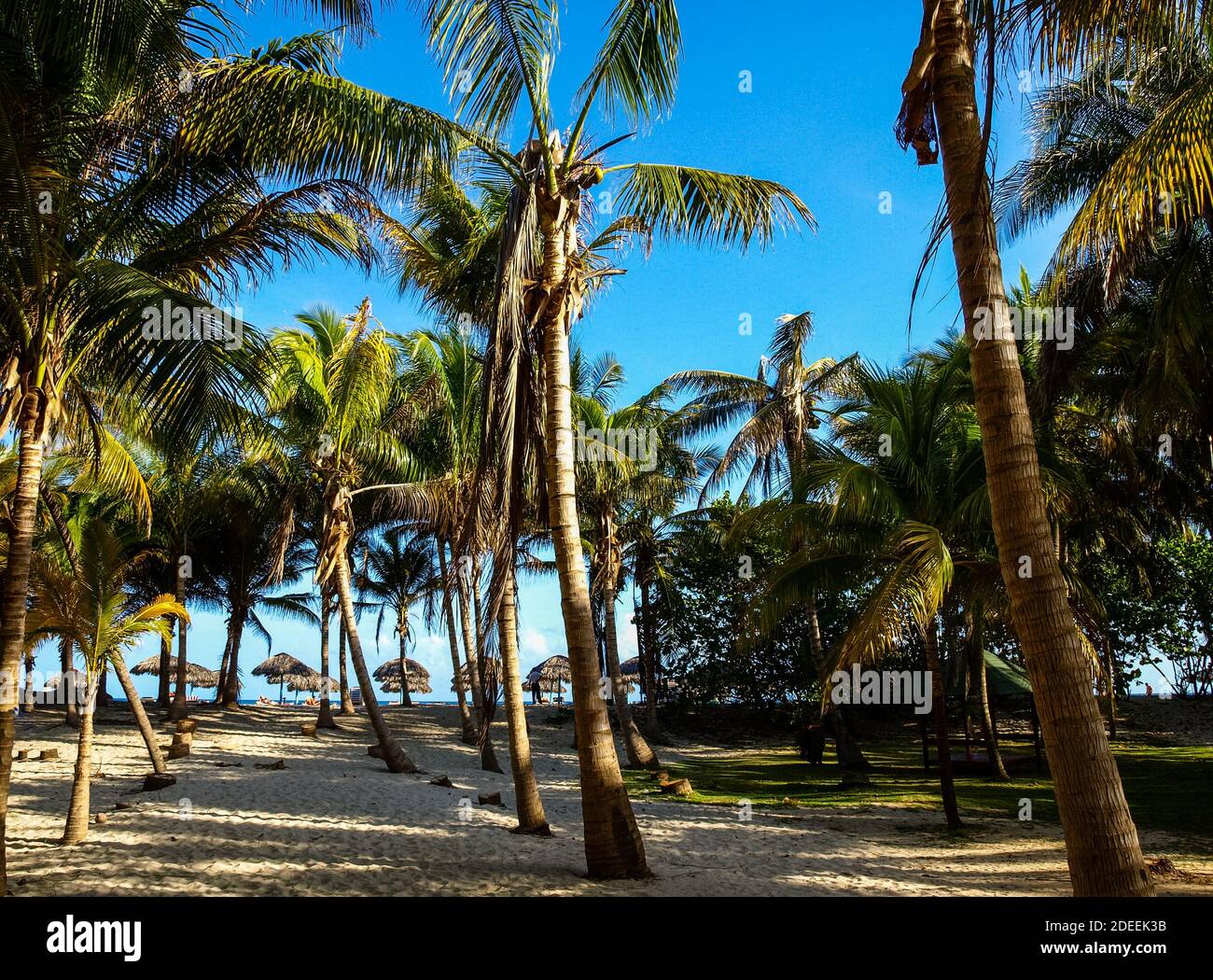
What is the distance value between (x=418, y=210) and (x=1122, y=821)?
1339 centimetres

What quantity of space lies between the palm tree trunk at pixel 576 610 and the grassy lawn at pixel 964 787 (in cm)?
707

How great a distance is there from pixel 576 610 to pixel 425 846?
370cm

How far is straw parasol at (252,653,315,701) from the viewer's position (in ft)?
129

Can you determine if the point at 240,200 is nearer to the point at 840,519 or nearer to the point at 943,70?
the point at 943,70

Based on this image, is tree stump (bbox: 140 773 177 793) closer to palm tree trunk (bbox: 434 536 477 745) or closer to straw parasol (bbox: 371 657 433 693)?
palm tree trunk (bbox: 434 536 477 745)

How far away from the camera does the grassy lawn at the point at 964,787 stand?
41.7 ft

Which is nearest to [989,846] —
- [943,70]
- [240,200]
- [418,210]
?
[943,70]

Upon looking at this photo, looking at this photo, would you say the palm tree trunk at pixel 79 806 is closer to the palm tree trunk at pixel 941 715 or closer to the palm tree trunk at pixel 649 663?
the palm tree trunk at pixel 941 715

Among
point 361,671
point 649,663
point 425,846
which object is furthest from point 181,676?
point 425,846

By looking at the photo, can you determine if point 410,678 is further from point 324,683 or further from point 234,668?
point 324,683

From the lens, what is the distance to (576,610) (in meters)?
8.24

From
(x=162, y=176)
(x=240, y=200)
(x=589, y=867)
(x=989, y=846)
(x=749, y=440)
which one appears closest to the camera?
(x=589, y=867)

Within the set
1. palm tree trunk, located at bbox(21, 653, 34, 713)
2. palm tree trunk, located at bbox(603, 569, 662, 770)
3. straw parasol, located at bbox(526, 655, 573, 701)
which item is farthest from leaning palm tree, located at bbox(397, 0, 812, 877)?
straw parasol, located at bbox(526, 655, 573, 701)

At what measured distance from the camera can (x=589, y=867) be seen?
7965 millimetres
